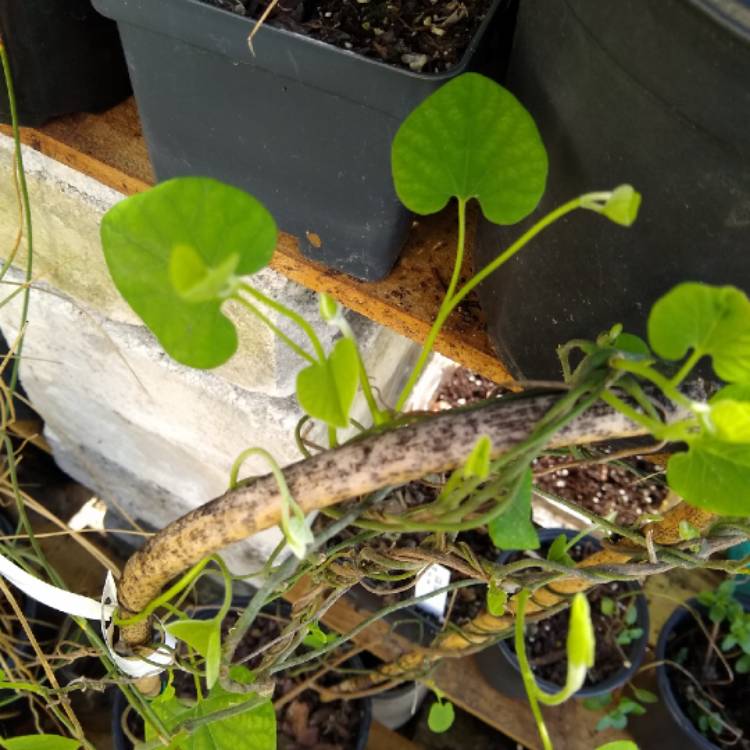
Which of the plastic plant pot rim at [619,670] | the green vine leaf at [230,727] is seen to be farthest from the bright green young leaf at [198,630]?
the plastic plant pot rim at [619,670]

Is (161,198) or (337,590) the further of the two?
(337,590)

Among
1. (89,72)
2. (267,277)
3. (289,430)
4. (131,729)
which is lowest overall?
(131,729)

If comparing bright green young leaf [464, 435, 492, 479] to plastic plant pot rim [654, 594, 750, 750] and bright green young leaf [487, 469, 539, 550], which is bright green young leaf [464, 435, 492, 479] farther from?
plastic plant pot rim [654, 594, 750, 750]

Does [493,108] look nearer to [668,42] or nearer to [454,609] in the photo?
[668,42]

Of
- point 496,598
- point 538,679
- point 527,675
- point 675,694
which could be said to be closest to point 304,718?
point 538,679

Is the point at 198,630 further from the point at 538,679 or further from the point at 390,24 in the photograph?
the point at 538,679

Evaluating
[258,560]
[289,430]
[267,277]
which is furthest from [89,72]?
[258,560]
